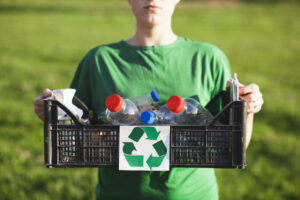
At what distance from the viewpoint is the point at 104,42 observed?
1336 centimetres

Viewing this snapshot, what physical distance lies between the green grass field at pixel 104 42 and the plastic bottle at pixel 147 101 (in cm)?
229

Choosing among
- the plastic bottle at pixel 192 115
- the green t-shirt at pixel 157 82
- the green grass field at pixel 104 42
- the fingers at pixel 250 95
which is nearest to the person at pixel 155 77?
the green t-shirt at pixel 157 82

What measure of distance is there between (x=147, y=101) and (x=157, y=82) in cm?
18

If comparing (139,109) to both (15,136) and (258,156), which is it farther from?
(15,136)

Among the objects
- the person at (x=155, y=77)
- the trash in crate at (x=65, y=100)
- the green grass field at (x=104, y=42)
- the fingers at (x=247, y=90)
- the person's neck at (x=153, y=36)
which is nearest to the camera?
the trash in crate at (x=65, y=100)

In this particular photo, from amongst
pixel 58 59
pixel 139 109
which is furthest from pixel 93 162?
pixel 58 59

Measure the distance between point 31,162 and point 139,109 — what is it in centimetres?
322

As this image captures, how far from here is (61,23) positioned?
18.1 m

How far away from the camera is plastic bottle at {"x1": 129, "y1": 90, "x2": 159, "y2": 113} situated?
6.67 ft

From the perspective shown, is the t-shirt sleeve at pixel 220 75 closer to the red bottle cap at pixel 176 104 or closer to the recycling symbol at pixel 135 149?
the red bottle cap at pixel 176 104

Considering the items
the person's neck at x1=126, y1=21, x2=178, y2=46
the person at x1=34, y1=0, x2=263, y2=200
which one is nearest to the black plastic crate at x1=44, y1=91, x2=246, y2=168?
the person at x1=34, y1=0, x2=263, y2=200

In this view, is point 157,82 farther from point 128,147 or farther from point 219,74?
point 128,147

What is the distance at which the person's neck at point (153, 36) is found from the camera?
2.37m

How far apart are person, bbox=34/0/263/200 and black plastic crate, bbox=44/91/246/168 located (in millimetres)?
502
